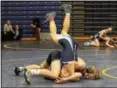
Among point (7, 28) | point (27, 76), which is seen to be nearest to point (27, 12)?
point (7, 28)

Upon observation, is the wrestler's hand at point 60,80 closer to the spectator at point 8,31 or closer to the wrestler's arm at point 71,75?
the wrestler's arm at point 71,75

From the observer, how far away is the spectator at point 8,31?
2027cm

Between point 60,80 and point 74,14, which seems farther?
point 74,14

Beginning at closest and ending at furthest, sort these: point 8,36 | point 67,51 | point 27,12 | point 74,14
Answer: point 67,51 < point 8,36 < point 74,14 < point 27,12

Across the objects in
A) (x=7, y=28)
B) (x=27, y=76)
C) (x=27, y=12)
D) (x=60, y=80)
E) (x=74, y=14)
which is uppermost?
(x=27, y=12)

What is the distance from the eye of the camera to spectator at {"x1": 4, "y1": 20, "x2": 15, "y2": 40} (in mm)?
20266

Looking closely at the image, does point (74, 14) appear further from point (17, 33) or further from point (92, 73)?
point (92, 73)

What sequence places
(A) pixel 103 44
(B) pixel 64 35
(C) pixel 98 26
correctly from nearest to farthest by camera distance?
(B) pixel 64 35 < (A) pixel 103 44 < (C) pixel 98 26

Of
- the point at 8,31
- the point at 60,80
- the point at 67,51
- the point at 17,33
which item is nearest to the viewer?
the point at 60,80

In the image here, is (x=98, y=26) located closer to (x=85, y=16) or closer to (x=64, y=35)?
(x=85, y=16)

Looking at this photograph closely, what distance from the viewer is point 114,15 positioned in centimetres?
2159

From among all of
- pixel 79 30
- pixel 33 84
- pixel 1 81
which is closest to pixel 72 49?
pixel 33 84

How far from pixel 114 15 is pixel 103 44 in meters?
5.89

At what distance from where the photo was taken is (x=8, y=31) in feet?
66.5
